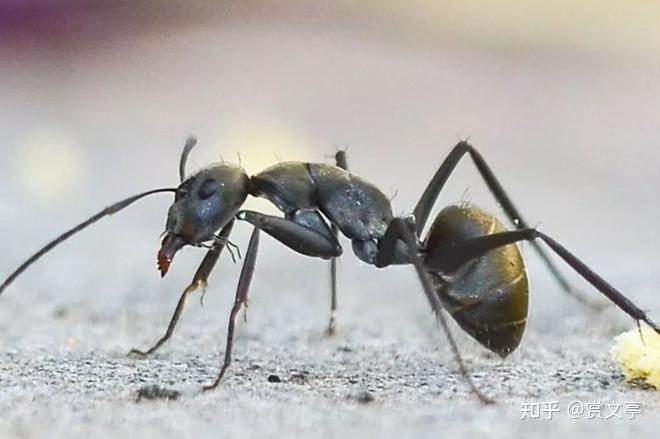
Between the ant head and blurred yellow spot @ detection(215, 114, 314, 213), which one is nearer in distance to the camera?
the ant head

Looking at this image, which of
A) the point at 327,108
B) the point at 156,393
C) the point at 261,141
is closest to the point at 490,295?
the point at 156,393

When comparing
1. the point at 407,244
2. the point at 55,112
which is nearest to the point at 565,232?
the point at 407,244

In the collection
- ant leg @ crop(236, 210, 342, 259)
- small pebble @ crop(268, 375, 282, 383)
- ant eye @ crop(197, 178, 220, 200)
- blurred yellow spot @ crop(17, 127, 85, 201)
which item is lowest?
small pebble @ crop(268, 375, 282, 383)

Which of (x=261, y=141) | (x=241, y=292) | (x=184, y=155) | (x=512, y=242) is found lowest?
(x=241, y=292)

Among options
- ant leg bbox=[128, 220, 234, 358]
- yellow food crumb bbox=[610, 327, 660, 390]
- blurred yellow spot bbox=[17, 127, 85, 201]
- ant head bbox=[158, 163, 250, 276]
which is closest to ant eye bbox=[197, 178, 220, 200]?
ant head bbox=[158, 163, 250, 276]

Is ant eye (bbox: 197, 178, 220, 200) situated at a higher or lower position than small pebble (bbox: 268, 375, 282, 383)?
higher

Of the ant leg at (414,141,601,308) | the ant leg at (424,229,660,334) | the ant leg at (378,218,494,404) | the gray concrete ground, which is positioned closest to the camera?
the gray concrete ground

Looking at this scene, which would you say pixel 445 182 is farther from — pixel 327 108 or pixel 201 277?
pixel 327 108

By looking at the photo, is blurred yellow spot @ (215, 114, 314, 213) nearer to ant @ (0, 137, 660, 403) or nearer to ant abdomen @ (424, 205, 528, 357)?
ant @ (0, 137, 660, 403)
